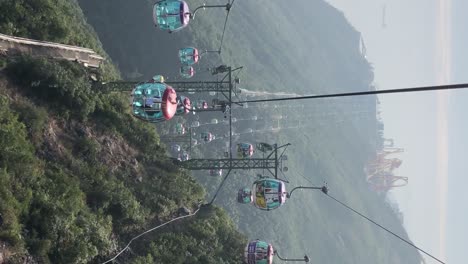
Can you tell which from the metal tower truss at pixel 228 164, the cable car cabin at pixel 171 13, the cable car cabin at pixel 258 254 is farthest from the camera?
the metal tower truss at pixel 228 164

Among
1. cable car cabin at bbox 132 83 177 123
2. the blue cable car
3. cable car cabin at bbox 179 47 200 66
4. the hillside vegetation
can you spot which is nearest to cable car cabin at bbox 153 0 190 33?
the hillside vegetation

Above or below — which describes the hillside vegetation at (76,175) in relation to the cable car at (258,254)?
above

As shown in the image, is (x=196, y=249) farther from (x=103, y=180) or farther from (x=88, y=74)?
(x=88, y=74)

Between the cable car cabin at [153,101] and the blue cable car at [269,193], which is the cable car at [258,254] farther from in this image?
the cable car cabin at [153,101]

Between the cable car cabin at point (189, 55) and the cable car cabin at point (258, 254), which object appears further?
the cable car cabin at point (189, 55)

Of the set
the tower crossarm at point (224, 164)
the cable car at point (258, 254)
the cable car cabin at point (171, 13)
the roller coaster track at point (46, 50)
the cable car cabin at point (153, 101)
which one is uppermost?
the cable car cabin at point (171, 13)

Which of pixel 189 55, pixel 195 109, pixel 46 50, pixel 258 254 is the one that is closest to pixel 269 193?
pixel 258 254

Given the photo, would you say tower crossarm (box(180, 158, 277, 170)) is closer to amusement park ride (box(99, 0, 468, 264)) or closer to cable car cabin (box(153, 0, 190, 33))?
amusement park ride (box(99, 0, 468, 264))

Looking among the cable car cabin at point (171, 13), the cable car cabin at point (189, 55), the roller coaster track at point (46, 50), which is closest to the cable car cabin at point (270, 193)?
the cable car cabin at point (171, 13)
